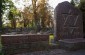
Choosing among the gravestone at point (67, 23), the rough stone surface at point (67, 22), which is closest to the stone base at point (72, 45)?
the gravestone at point (67, 23)

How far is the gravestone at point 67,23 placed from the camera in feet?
44.1

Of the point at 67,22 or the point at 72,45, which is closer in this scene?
the point at 72,45

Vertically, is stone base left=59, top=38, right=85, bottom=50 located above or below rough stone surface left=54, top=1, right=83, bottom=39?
below

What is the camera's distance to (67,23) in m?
13.8

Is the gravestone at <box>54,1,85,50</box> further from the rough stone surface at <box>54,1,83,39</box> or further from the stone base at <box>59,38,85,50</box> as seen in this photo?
the stone base at <box>59,38,85,50</box>

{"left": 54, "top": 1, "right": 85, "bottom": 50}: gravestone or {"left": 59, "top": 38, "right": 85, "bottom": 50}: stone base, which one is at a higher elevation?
{"left": 54, "top": 1, "right": 85, "bottom": 50}: gravestone

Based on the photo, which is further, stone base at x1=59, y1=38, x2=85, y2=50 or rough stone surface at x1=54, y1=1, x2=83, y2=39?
rough stone surface at x1=54, y1=1, x2=83, y2=39

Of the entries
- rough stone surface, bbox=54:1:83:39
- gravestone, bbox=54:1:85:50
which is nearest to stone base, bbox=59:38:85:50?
gravestone, bbox=54:1:85:50

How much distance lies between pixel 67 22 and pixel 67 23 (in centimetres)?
7

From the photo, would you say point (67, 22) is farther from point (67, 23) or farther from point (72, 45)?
point (72, 45)

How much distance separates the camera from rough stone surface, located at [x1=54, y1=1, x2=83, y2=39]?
13453mm

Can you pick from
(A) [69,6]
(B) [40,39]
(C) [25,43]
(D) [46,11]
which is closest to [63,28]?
(A) [69,6]

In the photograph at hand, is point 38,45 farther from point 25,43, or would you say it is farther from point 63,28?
point 63,28

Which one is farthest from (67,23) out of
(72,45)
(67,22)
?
(72,45)
